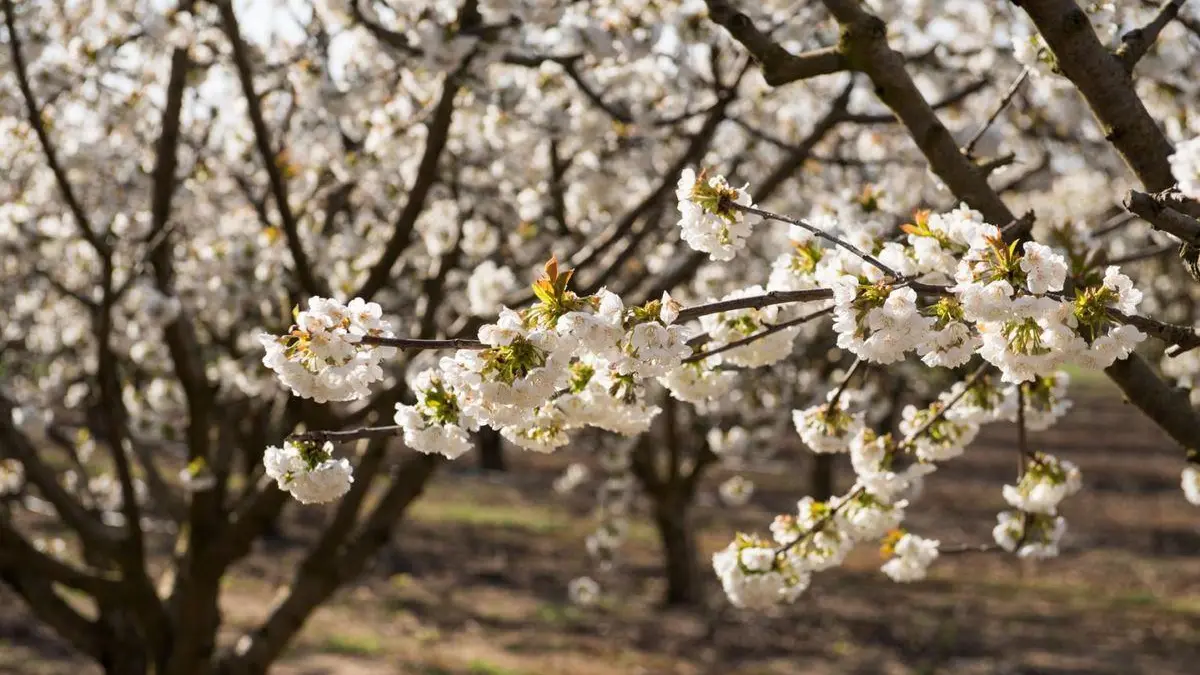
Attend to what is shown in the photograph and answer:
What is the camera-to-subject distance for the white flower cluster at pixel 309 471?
2.13 meters

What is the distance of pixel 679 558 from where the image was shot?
10.7m

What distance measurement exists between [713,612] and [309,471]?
8.75 meters

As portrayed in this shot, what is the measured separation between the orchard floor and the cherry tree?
986 mm

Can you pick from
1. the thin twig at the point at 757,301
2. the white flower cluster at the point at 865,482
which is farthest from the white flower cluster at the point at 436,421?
the white flower cluster at the point at 865,482

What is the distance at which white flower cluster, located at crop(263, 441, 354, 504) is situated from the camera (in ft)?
7.00

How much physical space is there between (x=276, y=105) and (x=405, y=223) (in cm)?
272

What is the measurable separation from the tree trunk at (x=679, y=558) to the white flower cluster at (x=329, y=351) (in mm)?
8732

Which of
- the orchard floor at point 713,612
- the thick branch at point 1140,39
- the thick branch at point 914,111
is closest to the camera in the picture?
the thick branch at point 1140,39

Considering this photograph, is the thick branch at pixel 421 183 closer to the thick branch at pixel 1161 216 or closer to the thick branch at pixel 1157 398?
the thick branch at pixel 1157 398

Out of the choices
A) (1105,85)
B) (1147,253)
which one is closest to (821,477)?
(1147,253)

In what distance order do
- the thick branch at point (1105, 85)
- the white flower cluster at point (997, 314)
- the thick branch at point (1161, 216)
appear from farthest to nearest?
the thick branch at point (1105, 85)
the thick branch at point (1161, 216)
the white flower cluster at point (997, 314)

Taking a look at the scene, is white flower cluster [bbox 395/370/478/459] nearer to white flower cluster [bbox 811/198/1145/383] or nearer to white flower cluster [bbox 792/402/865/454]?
white flower cluster [bbox 811/198/1145/383]

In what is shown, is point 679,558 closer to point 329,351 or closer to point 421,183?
point 421,183

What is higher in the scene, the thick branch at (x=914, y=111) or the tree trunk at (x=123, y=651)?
the thick branch at (x=914, y=111)
